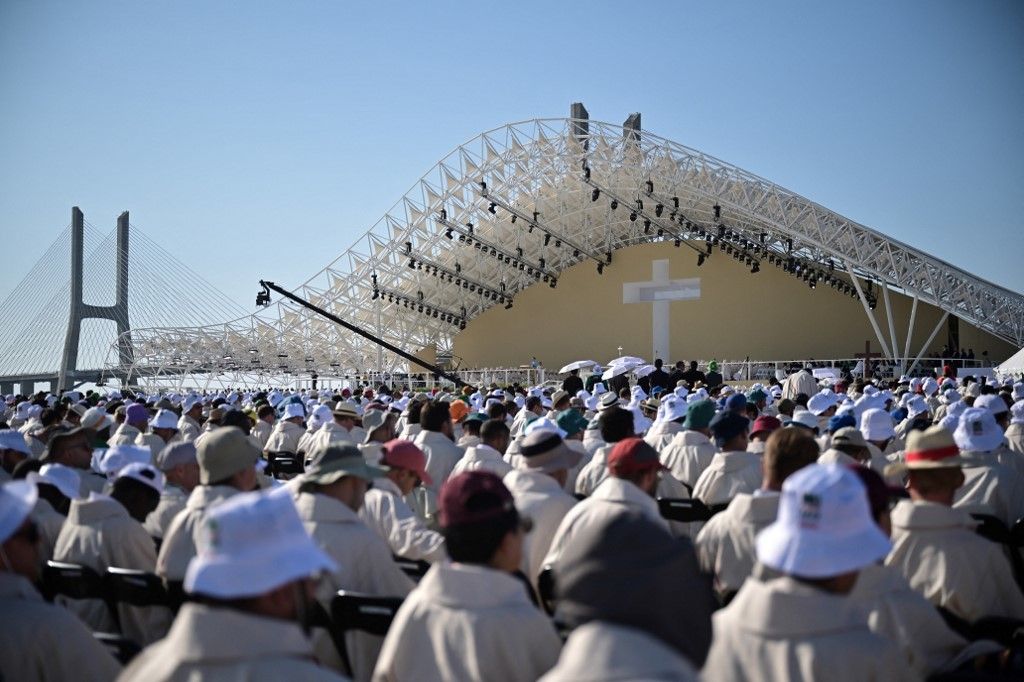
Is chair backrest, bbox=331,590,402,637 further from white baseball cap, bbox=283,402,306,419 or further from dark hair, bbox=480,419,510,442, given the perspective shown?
white baseball cap, bbox=283,402,306,419

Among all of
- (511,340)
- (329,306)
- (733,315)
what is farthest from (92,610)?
(511,340)

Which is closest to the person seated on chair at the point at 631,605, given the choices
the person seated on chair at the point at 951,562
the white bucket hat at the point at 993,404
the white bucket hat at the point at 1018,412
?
the person seated on chair at the point at 951,562

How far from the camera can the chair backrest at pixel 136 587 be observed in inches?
171

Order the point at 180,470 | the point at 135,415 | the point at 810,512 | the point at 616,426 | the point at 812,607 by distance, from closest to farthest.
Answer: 1. the point at 812,607
2. the point at 810,512
3. the point at 180,470
4. the point at 616,426
5. the point at 135,415

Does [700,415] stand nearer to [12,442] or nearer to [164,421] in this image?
[12,442]

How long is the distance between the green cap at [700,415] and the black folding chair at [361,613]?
4.92 meters

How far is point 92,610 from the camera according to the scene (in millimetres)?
4465

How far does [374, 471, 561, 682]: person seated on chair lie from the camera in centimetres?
276

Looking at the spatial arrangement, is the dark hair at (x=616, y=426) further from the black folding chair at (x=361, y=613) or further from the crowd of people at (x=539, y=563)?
the black folding chair at (x=361, y=613)

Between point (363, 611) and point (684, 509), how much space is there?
290cm

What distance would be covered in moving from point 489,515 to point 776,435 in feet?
6.76

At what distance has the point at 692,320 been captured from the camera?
50.8 metres

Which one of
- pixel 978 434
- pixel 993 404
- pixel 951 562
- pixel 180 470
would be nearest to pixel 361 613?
pixel 951 562

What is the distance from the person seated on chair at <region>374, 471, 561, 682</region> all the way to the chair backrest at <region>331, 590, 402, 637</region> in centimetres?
90
